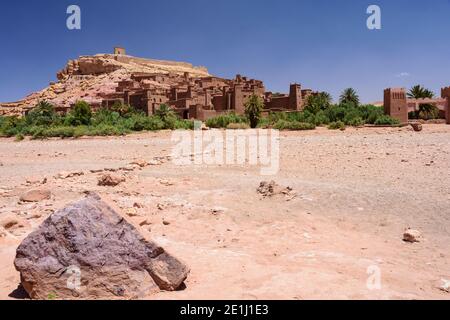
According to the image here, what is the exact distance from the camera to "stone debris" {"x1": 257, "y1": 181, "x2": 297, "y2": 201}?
7627 mm

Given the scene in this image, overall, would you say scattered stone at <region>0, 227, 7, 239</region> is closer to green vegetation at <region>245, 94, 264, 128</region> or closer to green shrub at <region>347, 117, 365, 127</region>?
green shrub at <region>347, 117, 365, 127</region>

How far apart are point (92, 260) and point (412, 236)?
4.09 metres

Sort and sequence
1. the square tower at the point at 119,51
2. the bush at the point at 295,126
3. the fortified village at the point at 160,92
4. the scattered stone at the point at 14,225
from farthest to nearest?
the square tower at the point at 119,51 < the fortified village at the point at 160,92 < the bush at the point at 295,126 < the scattered stone at the point at 14,225

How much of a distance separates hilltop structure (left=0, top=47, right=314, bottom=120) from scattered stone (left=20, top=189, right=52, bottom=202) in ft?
88.3

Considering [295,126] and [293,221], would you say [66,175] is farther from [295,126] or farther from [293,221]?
[295,126]

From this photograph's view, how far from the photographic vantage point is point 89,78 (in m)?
70.8

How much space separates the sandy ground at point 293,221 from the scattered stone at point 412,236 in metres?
0.09

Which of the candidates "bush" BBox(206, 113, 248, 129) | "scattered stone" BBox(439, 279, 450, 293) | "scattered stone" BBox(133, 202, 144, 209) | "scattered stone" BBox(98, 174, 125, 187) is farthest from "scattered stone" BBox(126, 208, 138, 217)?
"bush" BBox(206, 113, 248, 129)

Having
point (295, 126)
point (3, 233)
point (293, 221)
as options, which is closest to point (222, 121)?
point (295, 126)

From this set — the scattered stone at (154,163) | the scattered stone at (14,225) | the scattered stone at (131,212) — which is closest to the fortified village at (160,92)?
the scattered stone at (154,163)

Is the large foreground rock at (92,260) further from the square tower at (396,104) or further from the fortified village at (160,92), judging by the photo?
the square tower at (396,104)

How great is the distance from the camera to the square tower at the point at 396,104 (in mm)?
29578
